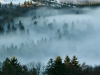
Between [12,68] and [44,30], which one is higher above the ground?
[44,30]

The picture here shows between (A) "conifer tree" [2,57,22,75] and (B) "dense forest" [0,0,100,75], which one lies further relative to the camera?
(B) "dense forest" [0,0,100,75]

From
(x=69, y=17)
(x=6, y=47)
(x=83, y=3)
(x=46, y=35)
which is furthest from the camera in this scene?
(x=83, y=3)

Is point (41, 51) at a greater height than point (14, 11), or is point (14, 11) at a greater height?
point (14, 11)

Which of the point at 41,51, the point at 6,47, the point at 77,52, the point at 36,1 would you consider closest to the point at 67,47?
the point at 77,52

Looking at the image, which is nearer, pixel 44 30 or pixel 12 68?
pixel 12 68

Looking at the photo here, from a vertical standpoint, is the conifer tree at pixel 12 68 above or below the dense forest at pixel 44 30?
below

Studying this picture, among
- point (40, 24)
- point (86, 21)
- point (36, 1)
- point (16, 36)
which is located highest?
point (36, 1)

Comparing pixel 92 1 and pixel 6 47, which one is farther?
pixel 92 1

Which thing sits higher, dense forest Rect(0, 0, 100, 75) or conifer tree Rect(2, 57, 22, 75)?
dense forest Rect(0, 0, 100, 75)

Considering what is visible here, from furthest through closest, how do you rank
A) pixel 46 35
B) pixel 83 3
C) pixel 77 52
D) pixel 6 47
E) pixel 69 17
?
pixel 83 3, pixel 69 17, pixel 46 35, pixel 77 52, pixel 6 47

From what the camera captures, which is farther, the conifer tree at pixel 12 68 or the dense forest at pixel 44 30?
the dense forest at pixel 44 30

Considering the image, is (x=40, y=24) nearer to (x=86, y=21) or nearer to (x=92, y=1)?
(x=86, y=21)
